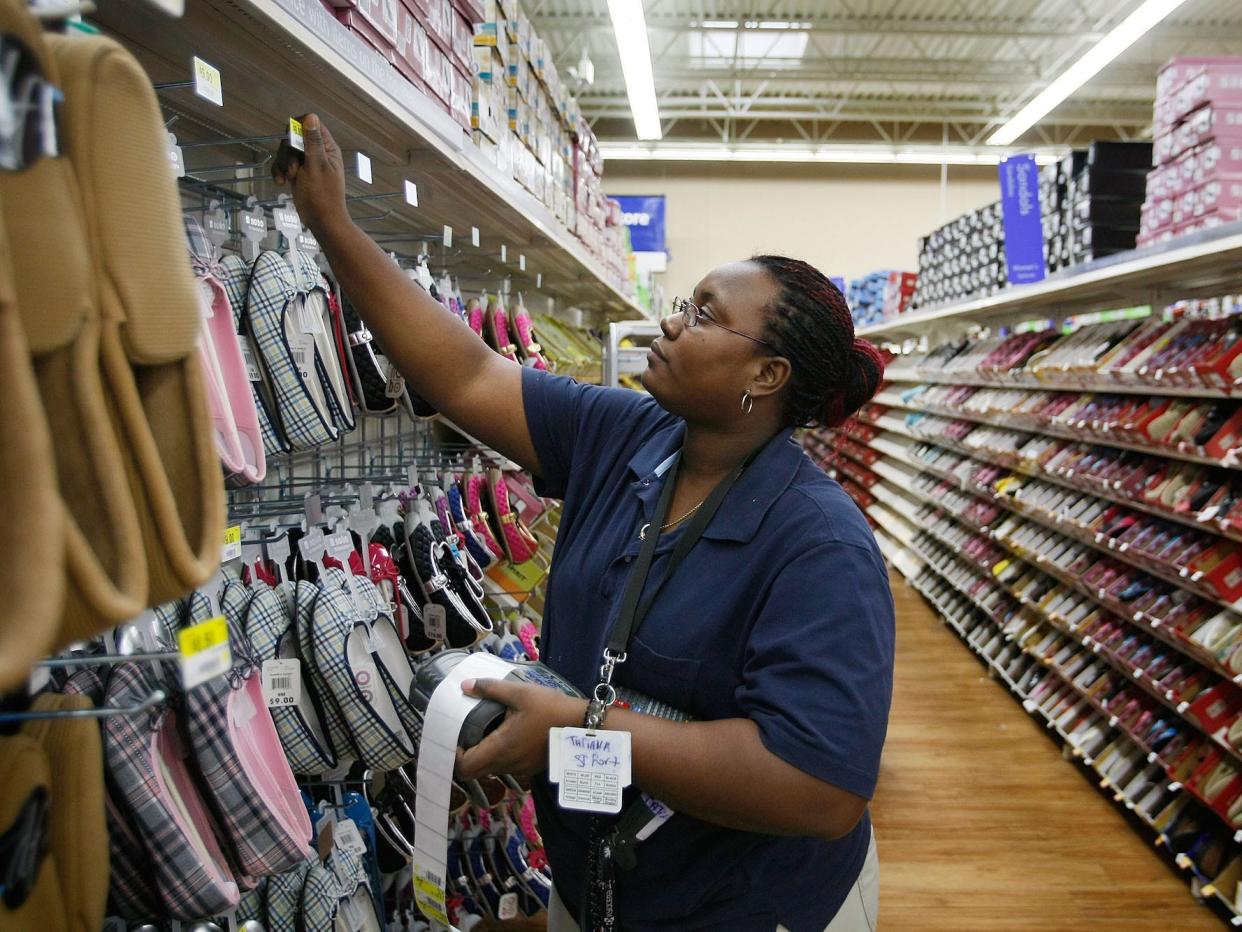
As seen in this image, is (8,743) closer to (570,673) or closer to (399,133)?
(570,673)

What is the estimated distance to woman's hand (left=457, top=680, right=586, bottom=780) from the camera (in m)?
1.18

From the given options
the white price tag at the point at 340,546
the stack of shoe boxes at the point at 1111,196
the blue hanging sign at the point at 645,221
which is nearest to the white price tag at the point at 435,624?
the white price tag at the point at 340,546

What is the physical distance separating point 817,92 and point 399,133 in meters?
10.9

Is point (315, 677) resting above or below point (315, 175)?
below

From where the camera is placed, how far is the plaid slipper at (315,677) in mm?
1656

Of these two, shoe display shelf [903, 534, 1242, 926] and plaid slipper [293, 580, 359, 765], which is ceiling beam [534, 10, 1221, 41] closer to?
shoe display shelf [903, 534, 1242, 926]

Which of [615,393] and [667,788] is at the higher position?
[615,393]

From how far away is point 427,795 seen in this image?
1188 millimetres

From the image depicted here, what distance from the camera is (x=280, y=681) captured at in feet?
5.22

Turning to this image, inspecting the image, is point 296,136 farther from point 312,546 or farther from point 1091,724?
point 1091,724

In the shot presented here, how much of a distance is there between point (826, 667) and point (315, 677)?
961mm

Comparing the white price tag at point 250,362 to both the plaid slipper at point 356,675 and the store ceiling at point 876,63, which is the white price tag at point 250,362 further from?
the store ceiling at point 876,63

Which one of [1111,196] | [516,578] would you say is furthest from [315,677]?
[1111,196]

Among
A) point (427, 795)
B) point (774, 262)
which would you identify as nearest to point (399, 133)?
point (774, 262)
